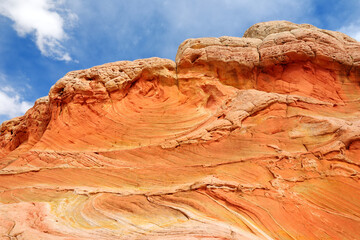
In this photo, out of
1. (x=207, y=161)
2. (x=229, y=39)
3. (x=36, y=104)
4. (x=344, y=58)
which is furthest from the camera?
(x=36, y=104)

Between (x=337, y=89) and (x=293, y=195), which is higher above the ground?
(x=337, y=89)

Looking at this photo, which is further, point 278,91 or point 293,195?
point 278,91

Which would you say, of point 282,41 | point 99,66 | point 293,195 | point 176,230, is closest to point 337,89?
point 282,41

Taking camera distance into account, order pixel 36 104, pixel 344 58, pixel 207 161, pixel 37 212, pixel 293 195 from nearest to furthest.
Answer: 1. pixel 37 212
2. pixel 293 195
3. pixel 207 161
4. pixel 344 58
5. pixel 36 104

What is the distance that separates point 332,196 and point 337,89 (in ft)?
21.3

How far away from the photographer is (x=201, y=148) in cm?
920

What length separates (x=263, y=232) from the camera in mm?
6086

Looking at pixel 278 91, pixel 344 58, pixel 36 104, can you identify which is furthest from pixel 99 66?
pixel 344 58

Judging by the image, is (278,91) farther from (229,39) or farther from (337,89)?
(229,39)

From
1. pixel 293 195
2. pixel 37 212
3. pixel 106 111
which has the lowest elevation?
pixel 37 212

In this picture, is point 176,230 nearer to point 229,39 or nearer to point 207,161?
point 207,161

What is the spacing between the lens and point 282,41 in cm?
1258

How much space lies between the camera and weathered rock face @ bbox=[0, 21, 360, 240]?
653 cm

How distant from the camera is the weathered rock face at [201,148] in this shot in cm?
653
